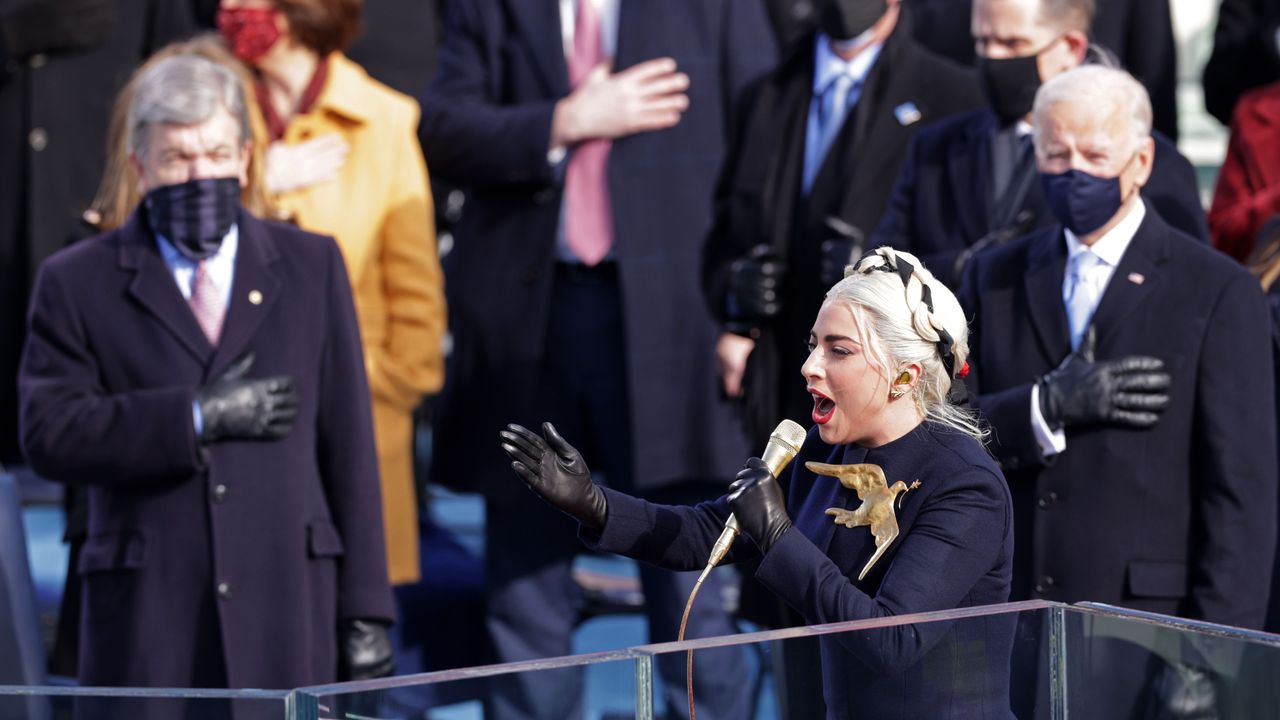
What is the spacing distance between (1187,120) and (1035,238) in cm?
559

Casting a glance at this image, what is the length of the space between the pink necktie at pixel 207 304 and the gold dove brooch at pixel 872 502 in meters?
1.70

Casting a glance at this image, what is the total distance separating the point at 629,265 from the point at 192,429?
1425 mm

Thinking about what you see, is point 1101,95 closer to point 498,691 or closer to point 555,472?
point 555,472

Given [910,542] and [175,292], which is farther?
[175,292]

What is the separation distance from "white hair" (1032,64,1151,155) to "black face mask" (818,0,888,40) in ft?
2.89

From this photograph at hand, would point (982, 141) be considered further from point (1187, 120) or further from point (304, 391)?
point (1187, 120)

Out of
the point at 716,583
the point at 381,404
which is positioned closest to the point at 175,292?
→ the point at 381,404

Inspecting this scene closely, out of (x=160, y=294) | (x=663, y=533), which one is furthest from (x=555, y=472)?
(x=160, y=294)

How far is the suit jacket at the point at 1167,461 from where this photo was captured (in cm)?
331

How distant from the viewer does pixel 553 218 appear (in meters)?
4.70

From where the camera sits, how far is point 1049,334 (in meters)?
3.42

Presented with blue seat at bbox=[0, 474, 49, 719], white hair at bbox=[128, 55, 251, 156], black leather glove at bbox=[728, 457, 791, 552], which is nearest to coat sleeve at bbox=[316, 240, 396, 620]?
white hair at bbox=[128, 55, 251, 156]

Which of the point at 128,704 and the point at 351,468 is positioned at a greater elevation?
the point at 128,704

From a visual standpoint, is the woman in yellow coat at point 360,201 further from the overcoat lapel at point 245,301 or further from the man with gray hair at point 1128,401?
the man with gray hair at point 1128,401
